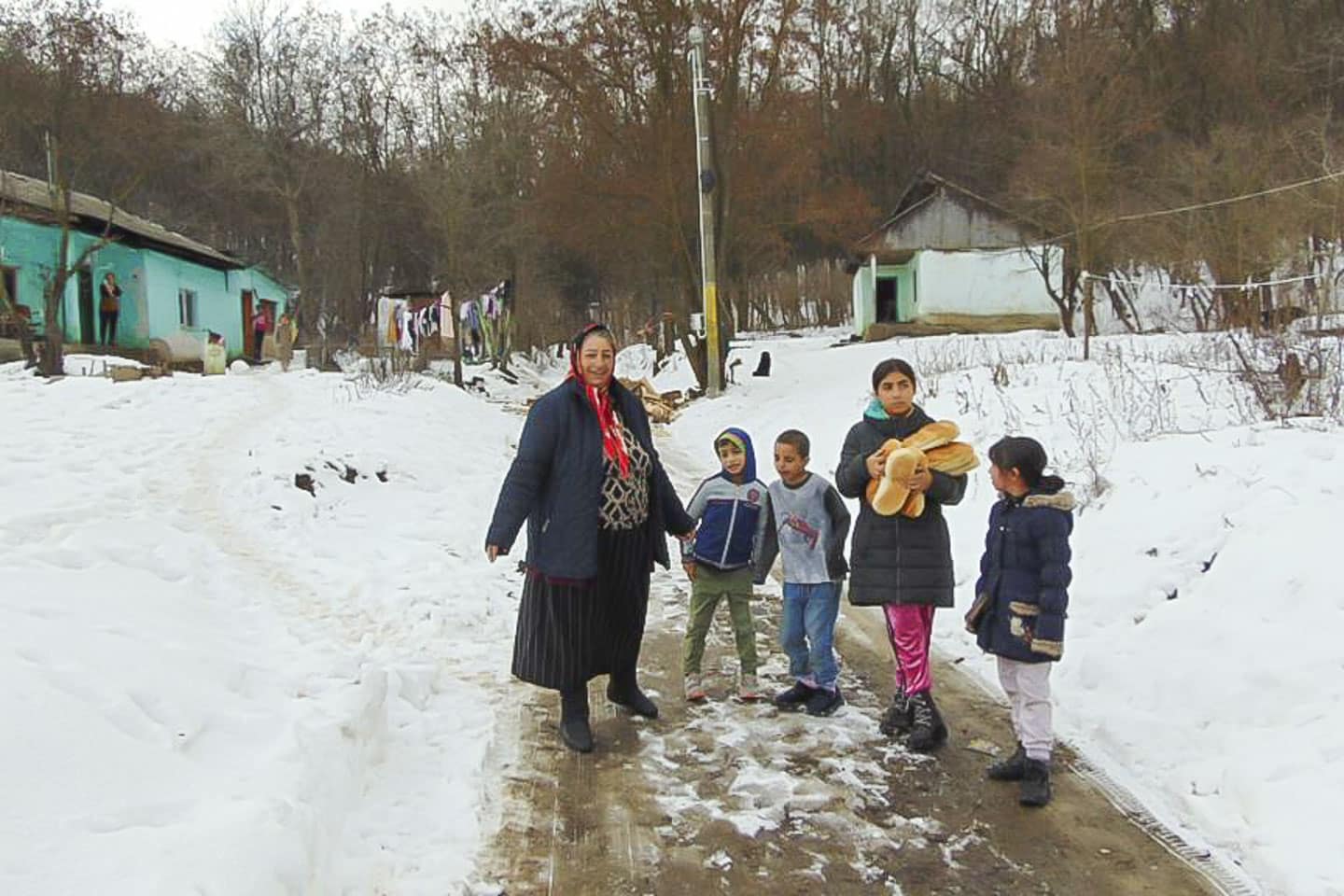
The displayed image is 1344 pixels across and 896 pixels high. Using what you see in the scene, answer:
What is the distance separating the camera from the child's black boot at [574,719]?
4484 mm

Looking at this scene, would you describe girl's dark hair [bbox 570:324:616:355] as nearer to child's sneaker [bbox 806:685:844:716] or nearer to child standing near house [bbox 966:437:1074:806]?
child standing near house [bbox 966:437:1074:806]

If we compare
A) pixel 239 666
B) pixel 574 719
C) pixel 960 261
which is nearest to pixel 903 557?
pixel 574 719

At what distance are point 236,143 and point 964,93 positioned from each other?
103ft

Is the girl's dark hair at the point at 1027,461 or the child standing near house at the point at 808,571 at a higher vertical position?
the girl's dark hair at the point at 1027,461

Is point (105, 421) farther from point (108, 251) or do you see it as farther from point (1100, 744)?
point (108, 251)

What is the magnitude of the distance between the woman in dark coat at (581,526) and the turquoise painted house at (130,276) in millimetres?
18841

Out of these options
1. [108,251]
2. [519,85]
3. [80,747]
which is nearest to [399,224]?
[108,251]

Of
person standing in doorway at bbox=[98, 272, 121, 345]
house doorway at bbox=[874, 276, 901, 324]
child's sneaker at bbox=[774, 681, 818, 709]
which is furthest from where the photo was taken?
house doorway at bbox=[874, 276, 901, 324]

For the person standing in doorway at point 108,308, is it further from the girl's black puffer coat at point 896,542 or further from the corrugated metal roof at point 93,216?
the girl's black puffer coat at point 896,542

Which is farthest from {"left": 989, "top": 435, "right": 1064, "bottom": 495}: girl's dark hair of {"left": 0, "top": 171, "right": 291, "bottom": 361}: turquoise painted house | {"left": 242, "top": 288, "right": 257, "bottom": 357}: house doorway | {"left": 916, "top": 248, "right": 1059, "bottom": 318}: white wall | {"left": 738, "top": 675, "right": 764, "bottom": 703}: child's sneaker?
{"left": 242, "top": 288, "right": 257, "bottom": 357}: house doorway

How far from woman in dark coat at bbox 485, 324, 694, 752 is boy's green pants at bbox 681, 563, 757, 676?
1.28ft

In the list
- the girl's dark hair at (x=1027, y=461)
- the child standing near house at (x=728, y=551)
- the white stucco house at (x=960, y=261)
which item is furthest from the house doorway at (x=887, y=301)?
the girl's dark hair at (x=1027, y=461)

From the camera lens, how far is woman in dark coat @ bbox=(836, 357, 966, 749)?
4426 mm

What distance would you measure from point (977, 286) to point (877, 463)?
28.1m
